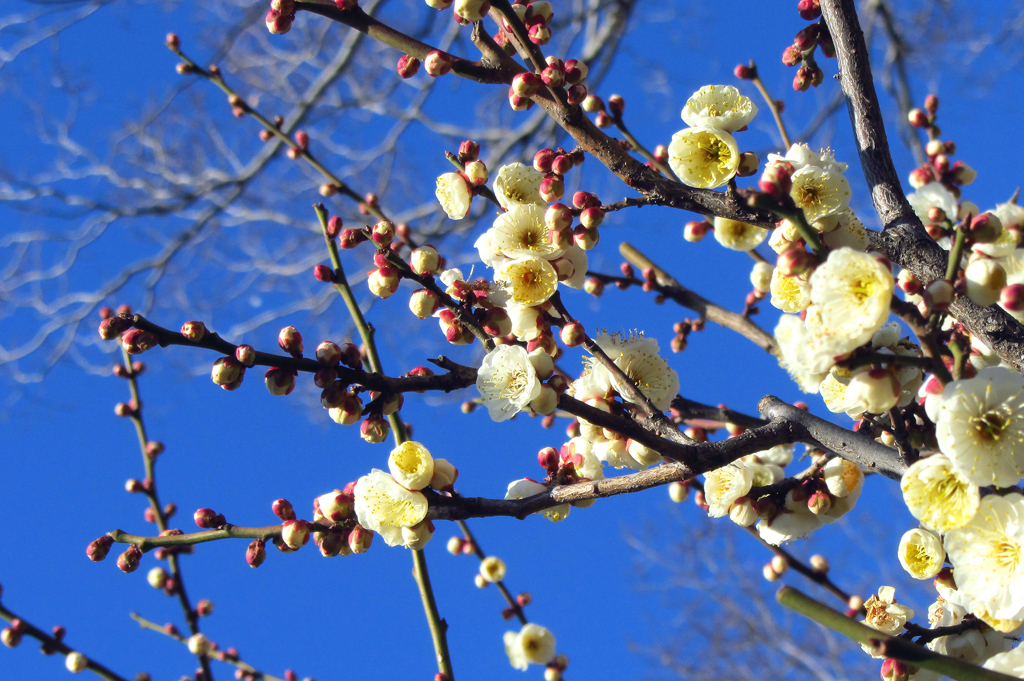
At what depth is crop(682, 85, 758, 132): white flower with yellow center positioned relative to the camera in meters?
1.42

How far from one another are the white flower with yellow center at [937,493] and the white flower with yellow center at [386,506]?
73 cm

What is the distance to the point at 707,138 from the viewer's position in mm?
1464

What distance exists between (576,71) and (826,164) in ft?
1.72

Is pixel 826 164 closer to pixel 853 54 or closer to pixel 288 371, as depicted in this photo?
pixel 853 54

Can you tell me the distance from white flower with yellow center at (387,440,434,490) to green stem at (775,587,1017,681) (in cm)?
63

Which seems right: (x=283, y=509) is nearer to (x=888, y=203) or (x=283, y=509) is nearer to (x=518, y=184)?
(x=518, y=184)

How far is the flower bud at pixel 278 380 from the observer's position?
111cm

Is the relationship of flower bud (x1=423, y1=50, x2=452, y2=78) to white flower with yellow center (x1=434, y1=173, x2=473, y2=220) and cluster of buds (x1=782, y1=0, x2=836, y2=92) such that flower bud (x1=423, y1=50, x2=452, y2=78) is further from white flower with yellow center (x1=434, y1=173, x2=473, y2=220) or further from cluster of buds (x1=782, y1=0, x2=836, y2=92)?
cluster of buds (x1=782, y1=0, x2=836, y2=92)

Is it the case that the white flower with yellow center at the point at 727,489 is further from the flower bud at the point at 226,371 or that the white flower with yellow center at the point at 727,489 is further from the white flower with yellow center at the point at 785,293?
the flower bud at the point at 226,371

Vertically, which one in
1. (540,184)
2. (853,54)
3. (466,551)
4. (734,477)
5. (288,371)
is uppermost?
(853,54)

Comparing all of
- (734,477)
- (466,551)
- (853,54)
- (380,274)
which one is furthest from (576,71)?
(466,551)

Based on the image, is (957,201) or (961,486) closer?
(961,486)

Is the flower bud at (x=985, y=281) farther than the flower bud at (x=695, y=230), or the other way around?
the flower bud at (x=695, y=230)

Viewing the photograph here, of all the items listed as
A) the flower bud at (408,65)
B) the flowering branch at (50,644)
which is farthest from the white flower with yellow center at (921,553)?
the flowering branch at (50,644)
